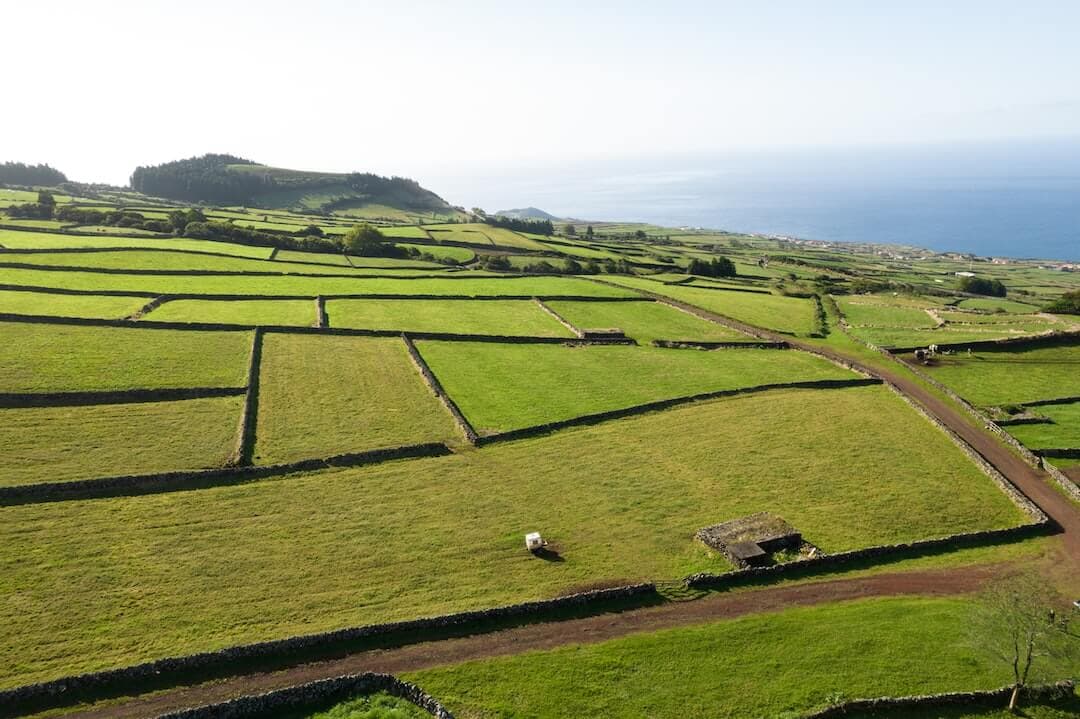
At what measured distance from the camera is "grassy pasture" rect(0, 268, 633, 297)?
2800 inches

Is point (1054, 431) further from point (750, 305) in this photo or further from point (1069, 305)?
point (1069, 305)

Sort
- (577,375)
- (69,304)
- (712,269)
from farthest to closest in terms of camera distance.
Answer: (712,269) → (69,304) → (577,375)

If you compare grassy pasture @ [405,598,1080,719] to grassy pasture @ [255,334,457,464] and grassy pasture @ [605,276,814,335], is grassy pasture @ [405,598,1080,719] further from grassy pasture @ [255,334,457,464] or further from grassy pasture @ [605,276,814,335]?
grassy pasture @ [605,276,814,335]

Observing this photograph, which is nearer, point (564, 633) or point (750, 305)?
point (564, 633)

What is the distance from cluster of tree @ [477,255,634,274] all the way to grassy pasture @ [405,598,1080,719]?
280 feet

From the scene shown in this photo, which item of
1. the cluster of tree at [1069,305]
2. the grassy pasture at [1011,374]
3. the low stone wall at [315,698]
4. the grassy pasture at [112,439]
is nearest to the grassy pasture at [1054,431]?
the grassy pasture at [1011,374]

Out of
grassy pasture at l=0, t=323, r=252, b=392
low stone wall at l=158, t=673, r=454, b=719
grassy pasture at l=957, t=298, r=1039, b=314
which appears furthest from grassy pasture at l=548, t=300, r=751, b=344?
low stone wall at l=158, t=673, r=454, b=719

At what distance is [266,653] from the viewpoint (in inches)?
951

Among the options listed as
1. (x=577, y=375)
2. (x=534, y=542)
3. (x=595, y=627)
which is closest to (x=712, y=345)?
(x=577, y=375)

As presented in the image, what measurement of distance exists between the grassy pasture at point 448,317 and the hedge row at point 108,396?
20.1 meters

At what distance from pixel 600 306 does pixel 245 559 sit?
197 feet

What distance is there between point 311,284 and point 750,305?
193 ft

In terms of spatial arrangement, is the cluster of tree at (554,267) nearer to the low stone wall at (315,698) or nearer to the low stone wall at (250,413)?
the low stone wall at (250,413)

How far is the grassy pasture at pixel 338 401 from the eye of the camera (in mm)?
40562
